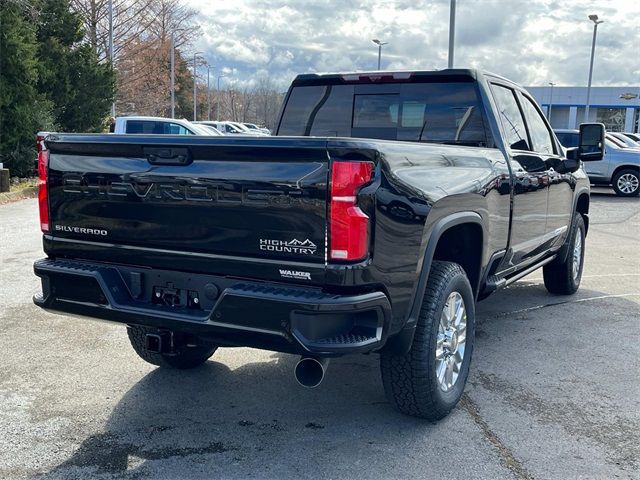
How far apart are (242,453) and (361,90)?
2.99 m

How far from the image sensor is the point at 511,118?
202 inches

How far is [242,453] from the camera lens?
339 cm

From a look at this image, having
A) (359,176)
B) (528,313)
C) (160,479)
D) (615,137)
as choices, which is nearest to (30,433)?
(160,479)

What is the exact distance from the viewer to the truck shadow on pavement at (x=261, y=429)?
3.25 m

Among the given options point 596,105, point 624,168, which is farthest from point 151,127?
point 596,105

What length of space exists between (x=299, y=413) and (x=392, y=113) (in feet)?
7.95

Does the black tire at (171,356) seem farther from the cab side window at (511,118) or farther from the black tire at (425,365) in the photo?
the cab side window at (511,118)

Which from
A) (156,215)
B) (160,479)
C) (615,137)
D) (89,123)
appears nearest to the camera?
(160,479)

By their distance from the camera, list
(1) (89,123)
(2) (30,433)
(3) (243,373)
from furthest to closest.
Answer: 1. (1) (89,123)
2. (3) (243,373)
3. (2) (30,433)

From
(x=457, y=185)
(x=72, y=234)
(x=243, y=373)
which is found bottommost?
(x=243, y=373)

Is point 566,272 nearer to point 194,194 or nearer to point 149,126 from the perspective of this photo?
point 194,194

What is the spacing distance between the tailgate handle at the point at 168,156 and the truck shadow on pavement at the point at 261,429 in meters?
1.48

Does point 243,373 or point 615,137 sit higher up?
point 615,137

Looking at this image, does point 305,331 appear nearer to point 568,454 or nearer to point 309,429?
point 309,429
